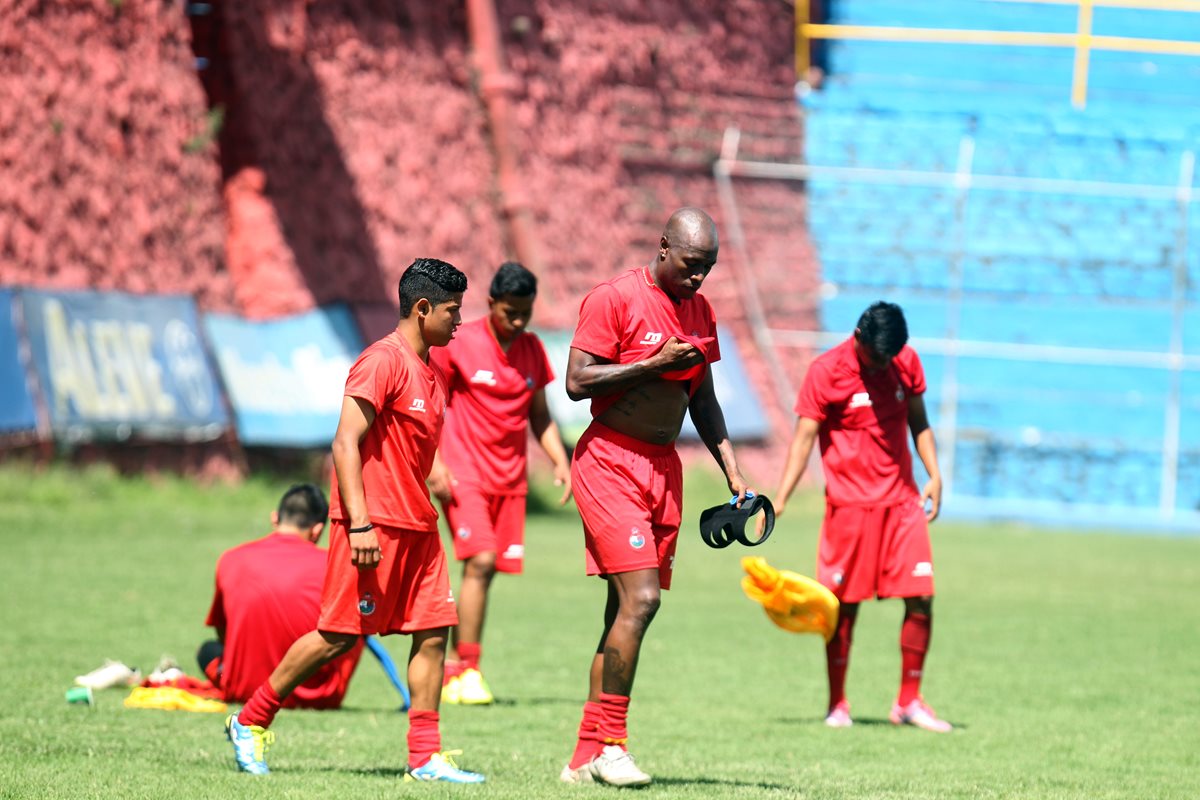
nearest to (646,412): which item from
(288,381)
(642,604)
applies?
(642,604)

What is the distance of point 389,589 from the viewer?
713 centimetres

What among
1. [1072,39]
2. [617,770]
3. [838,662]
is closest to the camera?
[617,770]

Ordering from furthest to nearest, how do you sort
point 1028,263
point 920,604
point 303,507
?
point 1028,263
point 920,604
point 303,507

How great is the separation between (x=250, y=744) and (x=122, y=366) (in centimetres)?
1288

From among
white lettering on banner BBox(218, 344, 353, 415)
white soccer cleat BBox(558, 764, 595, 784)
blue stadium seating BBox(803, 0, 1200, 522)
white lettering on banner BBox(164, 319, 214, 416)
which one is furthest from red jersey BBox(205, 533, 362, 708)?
blue stadium seating BBox(803, 0, 1200, 522)

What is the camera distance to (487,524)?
419 inches

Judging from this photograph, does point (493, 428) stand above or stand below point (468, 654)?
above

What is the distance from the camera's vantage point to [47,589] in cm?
1356

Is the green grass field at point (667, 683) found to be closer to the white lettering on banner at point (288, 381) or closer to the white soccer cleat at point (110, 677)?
the white soccer cleat at point (110, 677)

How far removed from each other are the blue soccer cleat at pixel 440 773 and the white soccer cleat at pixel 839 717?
2955 millimetres

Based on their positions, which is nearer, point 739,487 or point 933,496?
point 739,487

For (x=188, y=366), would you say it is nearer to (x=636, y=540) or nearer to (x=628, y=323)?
(x=628, y=323)

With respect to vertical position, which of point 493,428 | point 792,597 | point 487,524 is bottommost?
point 792,597

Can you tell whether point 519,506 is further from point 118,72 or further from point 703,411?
point 118,72
